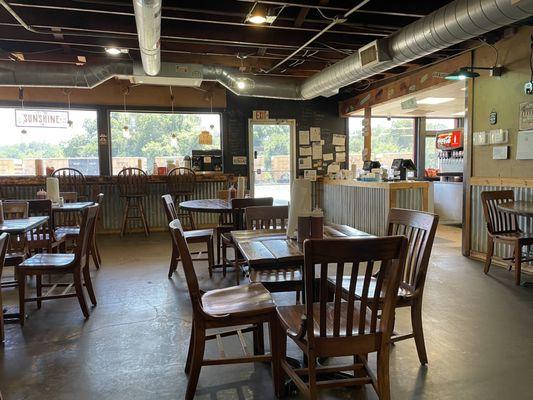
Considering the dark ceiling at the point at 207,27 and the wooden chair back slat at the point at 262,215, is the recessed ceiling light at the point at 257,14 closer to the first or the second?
the dark ceiling at the point at 207,27

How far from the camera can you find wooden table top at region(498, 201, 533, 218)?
3512 millimetres

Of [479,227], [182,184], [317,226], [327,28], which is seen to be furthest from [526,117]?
[182,184]

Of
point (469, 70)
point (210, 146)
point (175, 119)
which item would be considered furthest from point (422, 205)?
point (175, 119)

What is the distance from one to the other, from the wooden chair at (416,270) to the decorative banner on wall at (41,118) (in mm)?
6760

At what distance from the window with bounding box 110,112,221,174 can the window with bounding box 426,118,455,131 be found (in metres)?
5.39

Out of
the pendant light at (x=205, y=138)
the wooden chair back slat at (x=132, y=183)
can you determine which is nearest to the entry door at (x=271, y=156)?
the pendant light at (x=205, y=138)

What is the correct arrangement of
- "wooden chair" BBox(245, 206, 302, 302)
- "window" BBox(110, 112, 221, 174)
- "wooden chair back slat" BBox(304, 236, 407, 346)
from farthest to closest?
"window" BBox(110, 112, 221, 174) < "wooden chair" BBox(245, 206, 302, 302) < "wooden chair back slat" BBox(304, 236, 407, 346)

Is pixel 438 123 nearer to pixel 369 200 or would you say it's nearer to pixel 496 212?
pixel 369 200

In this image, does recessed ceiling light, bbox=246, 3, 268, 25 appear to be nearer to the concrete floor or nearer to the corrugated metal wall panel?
the concrete floor


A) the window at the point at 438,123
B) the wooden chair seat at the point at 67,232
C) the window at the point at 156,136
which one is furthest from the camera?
the window at the point at 438,123

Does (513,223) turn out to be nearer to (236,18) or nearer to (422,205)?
(422,205)

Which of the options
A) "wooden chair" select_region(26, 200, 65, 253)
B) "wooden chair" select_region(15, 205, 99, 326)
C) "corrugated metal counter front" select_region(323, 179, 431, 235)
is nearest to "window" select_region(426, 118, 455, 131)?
→ "corrugated metal counter front" select_region(323, 179, 431, 235)

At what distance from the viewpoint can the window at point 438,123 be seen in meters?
10.1

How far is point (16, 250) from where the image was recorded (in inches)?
146
